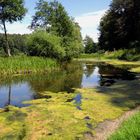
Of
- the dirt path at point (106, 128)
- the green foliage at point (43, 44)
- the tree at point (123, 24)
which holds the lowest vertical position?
the dirt path at point (106, 128)

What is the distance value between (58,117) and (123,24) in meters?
56.5

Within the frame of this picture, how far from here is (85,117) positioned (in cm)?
1590

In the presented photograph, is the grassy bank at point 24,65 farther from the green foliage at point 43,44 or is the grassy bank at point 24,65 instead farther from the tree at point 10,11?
the tree at point 10,11

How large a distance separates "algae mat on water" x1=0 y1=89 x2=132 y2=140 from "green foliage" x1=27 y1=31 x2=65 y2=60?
24.6 meters

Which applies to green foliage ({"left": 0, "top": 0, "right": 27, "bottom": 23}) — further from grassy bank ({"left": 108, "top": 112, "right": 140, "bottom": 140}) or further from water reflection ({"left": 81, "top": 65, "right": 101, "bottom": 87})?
grassy bank ({"left": 108, "top": 112, "right": 140, "bottom": 140})

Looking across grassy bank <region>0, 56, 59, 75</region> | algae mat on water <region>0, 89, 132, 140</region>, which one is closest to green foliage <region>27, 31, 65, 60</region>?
grassy bank <region>0, 56, 59, 75</region>

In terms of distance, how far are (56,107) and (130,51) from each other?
157 feet

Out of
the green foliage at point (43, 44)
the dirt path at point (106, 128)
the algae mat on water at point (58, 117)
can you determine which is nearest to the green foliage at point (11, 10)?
the green foliage at point (43, 44)

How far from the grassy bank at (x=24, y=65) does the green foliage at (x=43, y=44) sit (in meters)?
3.06

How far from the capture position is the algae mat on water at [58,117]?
43.3 feet

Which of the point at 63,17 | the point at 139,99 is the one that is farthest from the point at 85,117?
the point at 63,17

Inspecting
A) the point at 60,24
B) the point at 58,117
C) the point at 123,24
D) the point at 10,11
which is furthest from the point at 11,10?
the point at 58,117

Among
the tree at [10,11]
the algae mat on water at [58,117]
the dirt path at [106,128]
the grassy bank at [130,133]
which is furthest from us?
the tree at [10,11]

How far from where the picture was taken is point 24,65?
39.8 metres
